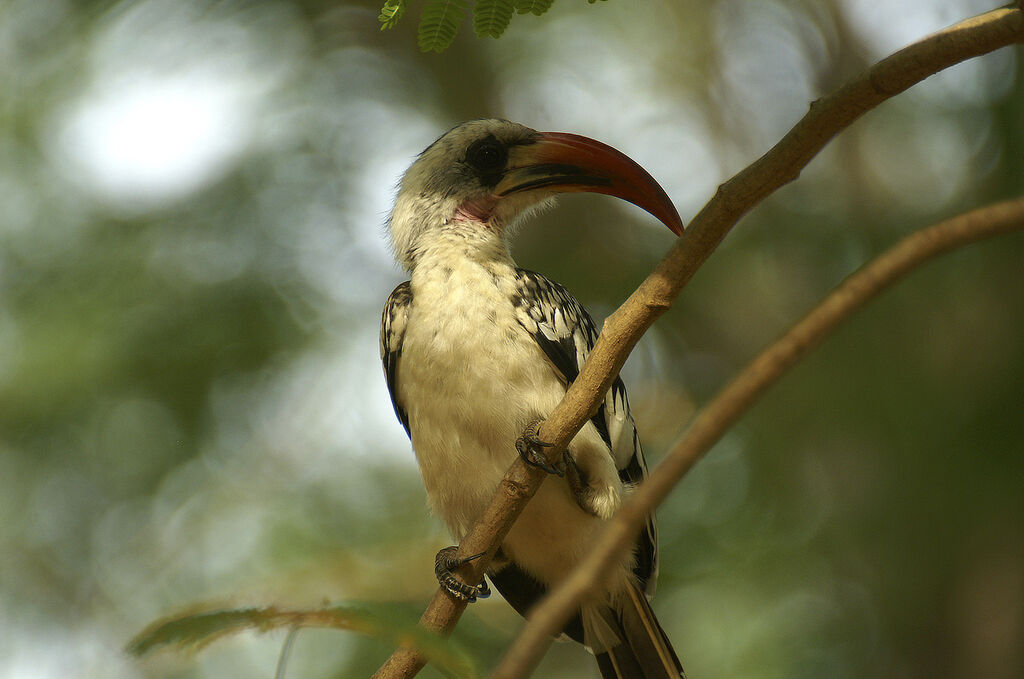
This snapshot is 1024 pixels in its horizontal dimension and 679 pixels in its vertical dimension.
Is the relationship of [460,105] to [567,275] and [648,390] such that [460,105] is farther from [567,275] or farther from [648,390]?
[648,390]

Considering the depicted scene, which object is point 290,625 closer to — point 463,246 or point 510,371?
point 510,371

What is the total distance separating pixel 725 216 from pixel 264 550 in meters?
4.13

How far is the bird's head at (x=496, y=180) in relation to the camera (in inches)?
133

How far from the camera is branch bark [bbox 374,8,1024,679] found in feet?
5.65

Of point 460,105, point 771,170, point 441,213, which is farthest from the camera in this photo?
point 460,105

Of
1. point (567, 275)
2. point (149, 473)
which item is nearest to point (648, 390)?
point (567, 275)

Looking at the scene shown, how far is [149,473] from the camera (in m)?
5.66

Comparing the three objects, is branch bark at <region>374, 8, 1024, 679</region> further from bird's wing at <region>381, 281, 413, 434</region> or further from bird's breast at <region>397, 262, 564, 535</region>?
bird's wing at <region>381, 281, 413, 434</region>

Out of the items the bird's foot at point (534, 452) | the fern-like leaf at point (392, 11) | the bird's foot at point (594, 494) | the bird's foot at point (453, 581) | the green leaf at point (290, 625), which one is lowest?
the green leaf at point (290, 625)

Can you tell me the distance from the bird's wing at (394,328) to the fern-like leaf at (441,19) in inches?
41.0

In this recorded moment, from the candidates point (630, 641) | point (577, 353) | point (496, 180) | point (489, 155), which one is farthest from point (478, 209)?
point (630, 641)

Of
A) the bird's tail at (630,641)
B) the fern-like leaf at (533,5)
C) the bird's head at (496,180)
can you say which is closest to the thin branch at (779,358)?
the fern-like leaf at (533,5)

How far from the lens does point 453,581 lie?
114 inches

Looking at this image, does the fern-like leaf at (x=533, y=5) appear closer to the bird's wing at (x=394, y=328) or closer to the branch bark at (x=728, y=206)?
the branch bark at (x=728, y=206)
